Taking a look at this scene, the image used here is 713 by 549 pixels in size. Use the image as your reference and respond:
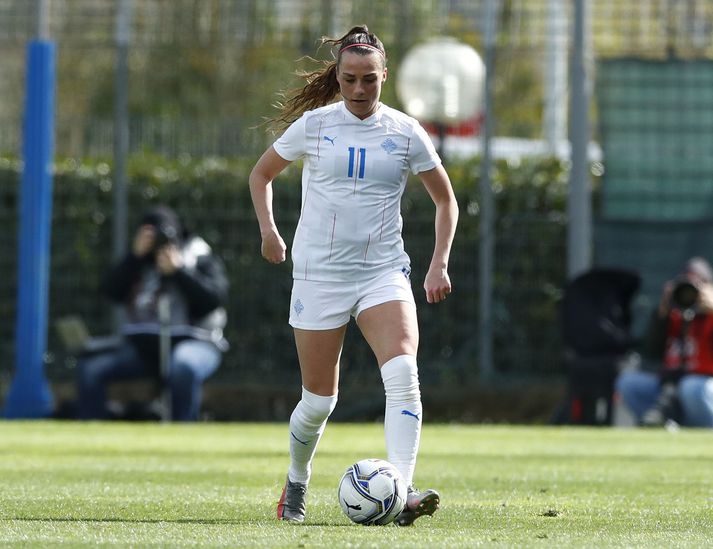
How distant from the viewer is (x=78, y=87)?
18234 mm

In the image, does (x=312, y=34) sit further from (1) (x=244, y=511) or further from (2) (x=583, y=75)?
(1) (x=244, y=511)

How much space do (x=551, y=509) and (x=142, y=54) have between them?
10029 mm

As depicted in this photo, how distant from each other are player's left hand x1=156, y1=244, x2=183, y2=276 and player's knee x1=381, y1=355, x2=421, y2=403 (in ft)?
25.6

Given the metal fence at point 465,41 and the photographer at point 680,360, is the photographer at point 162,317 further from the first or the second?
the photographer at point 680,360


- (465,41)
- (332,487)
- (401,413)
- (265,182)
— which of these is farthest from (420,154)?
(465,41)

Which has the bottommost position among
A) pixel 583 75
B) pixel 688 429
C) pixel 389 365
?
pixel 688 429

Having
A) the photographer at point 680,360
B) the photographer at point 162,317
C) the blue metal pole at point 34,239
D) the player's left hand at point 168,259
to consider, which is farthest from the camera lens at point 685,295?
the blue metal pole at point 34,239

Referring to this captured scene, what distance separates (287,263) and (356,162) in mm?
9407

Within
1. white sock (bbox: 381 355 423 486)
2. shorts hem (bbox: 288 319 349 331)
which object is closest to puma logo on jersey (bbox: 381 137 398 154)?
shorts hem (bbox: 288 319 349 331)

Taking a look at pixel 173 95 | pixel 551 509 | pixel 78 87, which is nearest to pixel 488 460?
pixel 551 509

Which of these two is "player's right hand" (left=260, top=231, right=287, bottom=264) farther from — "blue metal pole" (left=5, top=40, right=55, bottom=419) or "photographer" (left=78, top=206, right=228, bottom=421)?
"blue metal pole" (left=5, top=40, right=55, bottom=419)

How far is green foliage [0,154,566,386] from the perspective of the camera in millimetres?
15602

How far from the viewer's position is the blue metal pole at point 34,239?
14.7m

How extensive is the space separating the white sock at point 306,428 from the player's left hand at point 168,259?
743cm
